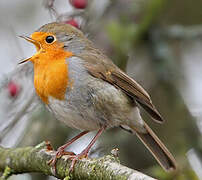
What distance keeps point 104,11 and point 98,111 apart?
1841mm

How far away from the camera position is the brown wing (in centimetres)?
436

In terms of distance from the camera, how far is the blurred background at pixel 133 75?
4.64 metres

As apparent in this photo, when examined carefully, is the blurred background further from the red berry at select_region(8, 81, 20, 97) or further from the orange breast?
the orange breast

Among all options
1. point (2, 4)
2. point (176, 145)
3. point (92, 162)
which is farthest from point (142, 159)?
point (2, 4)

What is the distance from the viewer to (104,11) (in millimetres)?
5641

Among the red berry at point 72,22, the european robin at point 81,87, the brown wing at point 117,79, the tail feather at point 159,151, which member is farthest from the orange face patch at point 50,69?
the tail feather at point 159,151

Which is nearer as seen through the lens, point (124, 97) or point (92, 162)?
point (92, 162)

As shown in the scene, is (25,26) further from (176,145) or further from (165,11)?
(176,145)

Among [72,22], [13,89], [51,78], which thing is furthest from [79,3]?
[13,89]

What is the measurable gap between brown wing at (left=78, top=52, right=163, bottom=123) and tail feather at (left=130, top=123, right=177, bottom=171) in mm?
318

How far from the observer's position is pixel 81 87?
4.07m

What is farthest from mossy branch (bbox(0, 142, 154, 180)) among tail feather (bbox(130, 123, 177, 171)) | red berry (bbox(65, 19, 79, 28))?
red berry (bbox(65, 19, 79, 28))

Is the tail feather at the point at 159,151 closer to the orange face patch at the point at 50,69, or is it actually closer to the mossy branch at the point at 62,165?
the orange face patch at the point at 50,69

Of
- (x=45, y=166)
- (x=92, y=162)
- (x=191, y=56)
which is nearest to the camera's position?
(x=92, y=162)
